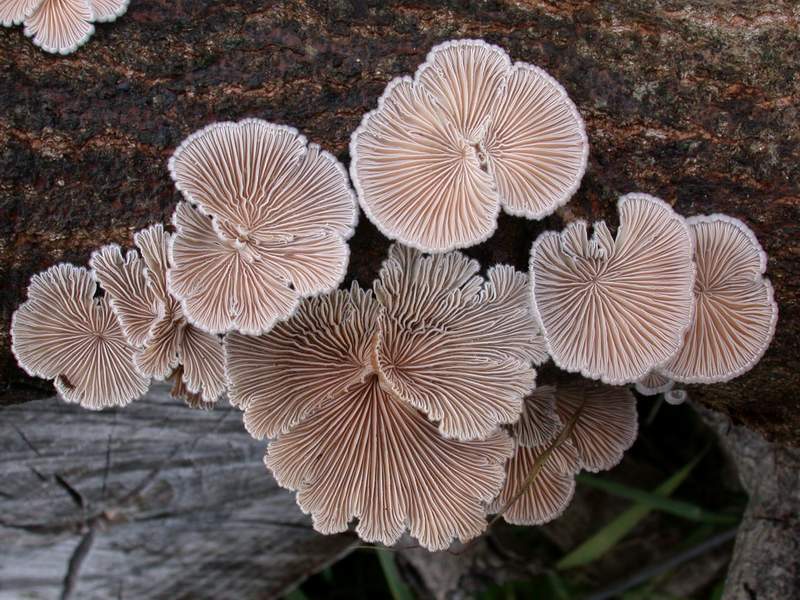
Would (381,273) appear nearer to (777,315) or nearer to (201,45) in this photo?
(201,45)

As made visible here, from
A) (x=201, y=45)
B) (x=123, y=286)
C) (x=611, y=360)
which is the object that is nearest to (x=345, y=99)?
(x=201, y=45)

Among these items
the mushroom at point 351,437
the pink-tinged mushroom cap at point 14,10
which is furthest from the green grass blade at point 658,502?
the pink-tinged mushroom cap at point 14,10

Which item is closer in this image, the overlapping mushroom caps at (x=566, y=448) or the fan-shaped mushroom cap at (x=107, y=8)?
the fan-shaped mushroom cap at (x=107, y=8)

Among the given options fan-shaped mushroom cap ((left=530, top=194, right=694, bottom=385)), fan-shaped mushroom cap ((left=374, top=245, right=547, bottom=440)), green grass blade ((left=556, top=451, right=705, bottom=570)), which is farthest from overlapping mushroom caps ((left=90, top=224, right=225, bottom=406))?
green grass blade ((left=556, top=451, right=705, bottom=570))

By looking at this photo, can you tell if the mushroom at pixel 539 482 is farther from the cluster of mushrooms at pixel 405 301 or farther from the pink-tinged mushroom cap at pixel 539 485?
the cluster of mushrooms at pixel 405 301

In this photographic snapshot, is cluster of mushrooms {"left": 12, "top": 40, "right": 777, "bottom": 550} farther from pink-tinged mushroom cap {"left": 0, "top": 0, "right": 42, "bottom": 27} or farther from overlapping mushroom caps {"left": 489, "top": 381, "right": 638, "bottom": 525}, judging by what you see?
pink-tinged mushroom cap {"left": 0, "top": 0, "right": 42, "bottom": 27}

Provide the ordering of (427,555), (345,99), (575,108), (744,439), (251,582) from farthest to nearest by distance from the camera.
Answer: (427,555) < (251,582) < (744,439) < (345,99) < (575,108)
